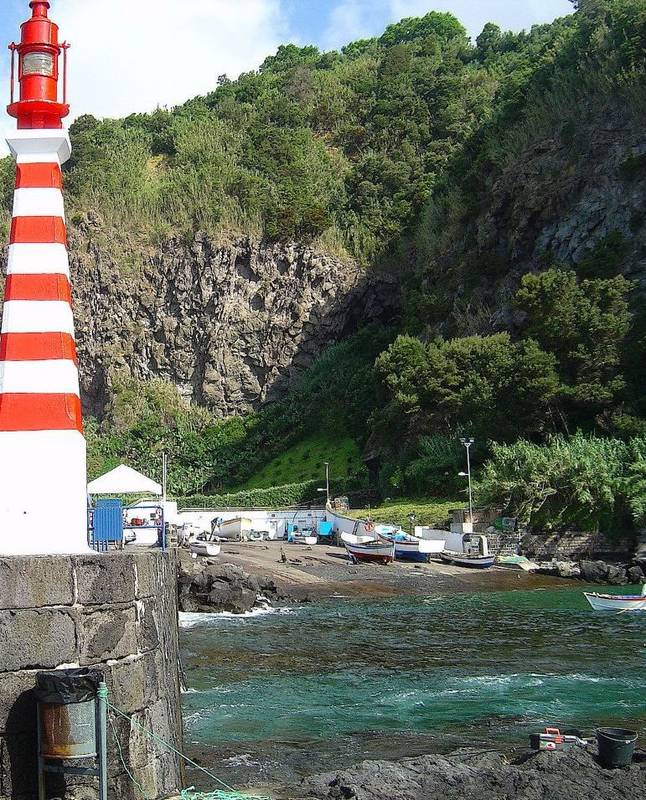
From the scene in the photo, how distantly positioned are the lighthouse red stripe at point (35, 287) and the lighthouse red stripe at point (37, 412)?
1021mm

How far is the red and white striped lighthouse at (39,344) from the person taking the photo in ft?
28.4

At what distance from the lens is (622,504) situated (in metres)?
46.3

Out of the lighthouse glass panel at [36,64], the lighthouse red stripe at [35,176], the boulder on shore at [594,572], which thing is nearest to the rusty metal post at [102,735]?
the lighthouse red stripe at [35,176]

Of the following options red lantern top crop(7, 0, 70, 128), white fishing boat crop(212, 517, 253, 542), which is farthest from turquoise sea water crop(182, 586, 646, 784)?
white fishing boat crop(212, 517, 253, 542)

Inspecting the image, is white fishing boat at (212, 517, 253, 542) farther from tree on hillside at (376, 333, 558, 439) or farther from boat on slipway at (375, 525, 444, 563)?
tree on hillside at (376, 333, 558, 439)

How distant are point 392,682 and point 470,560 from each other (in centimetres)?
2467

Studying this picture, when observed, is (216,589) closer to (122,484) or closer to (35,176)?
(122,484)

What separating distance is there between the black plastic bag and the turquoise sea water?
635 centimetres

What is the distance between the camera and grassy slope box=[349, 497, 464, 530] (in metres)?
49.8

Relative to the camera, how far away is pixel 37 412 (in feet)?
28.8

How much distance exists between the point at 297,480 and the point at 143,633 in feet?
192

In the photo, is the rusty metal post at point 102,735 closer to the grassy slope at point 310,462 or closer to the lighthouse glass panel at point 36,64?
the lighthouse glass panel at point 36,64

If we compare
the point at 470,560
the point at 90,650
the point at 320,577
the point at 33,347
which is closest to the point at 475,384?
the point at 470,560

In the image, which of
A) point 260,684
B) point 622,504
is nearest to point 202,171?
point 622,504
